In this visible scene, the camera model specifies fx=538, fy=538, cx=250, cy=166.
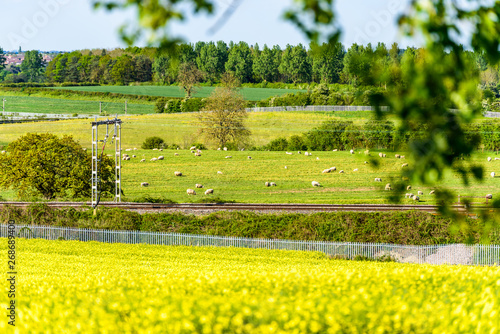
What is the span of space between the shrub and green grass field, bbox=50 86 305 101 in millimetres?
20251

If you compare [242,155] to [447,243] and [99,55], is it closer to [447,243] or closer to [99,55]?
[447,243]

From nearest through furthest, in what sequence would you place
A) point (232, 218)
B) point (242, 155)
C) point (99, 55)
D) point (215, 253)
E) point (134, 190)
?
1. point (215, 253)
2. point (232, 218)
3. point (134, 190)
4. point (242, 155)
5. point (99, 55)

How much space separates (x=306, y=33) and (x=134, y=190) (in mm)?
40946

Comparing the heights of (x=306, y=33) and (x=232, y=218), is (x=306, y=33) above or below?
above

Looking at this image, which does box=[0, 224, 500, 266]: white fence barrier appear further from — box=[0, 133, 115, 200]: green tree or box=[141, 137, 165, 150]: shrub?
box=[141, 137, 165, 150]: shrub

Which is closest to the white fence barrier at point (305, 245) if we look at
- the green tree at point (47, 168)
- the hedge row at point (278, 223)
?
the hedge row at point (278, 223)

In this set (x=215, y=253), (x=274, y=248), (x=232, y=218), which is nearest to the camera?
(x=215, y=253)

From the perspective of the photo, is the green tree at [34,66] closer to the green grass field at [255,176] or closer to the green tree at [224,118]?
the green grass field at [255,176]

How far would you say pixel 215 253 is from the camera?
23266 mm

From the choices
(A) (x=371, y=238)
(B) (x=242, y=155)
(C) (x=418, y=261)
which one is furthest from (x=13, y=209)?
(B) (x=242, y=155)

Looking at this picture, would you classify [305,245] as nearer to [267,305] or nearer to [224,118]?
[267,305]

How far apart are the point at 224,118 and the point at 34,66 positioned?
222ft

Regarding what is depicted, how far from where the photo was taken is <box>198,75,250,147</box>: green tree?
204ft

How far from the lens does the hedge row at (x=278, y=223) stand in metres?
26.7
